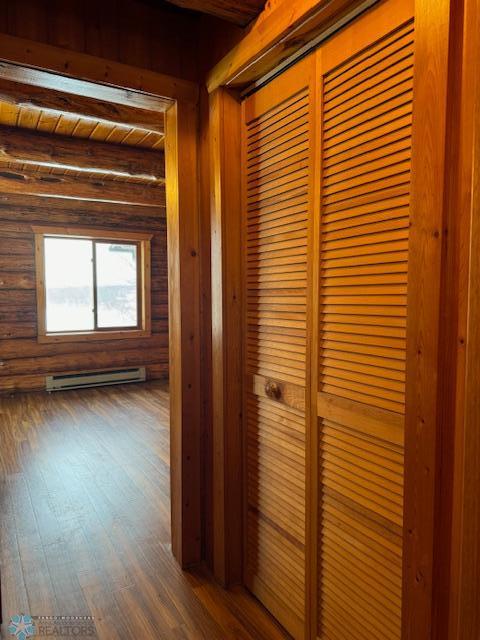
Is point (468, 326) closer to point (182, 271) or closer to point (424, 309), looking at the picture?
point (424, 309)

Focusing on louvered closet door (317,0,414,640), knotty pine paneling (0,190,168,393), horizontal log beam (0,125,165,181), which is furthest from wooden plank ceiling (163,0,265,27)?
knotty pine paneling (0,190,168,393)

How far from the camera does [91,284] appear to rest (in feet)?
19.2

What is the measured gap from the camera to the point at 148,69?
1.82m

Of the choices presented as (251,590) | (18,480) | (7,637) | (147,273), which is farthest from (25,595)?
(147,273)

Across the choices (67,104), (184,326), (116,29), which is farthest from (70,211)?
(184,326)

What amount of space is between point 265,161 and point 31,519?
2.29m

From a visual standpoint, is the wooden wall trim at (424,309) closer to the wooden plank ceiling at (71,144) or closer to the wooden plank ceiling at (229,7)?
the wooden plank ceiling at (229,7)

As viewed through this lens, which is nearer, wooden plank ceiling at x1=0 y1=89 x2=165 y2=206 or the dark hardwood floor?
the dark hardwood floor

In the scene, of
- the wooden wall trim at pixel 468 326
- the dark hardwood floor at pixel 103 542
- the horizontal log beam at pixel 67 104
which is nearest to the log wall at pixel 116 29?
the horizontal log beam at pixel 67 104

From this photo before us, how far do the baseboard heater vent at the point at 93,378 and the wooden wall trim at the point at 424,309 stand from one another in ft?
17.2

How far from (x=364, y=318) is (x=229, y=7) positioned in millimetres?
1161

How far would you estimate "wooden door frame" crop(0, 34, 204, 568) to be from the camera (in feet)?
5.96

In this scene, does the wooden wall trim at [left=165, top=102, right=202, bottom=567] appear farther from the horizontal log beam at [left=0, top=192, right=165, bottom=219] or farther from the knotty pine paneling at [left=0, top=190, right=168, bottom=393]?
the knotty pine paneling at [left=0, top=190, right=168, bottom=393]

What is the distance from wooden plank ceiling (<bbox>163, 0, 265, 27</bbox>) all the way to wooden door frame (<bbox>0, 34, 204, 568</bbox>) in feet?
1.39
